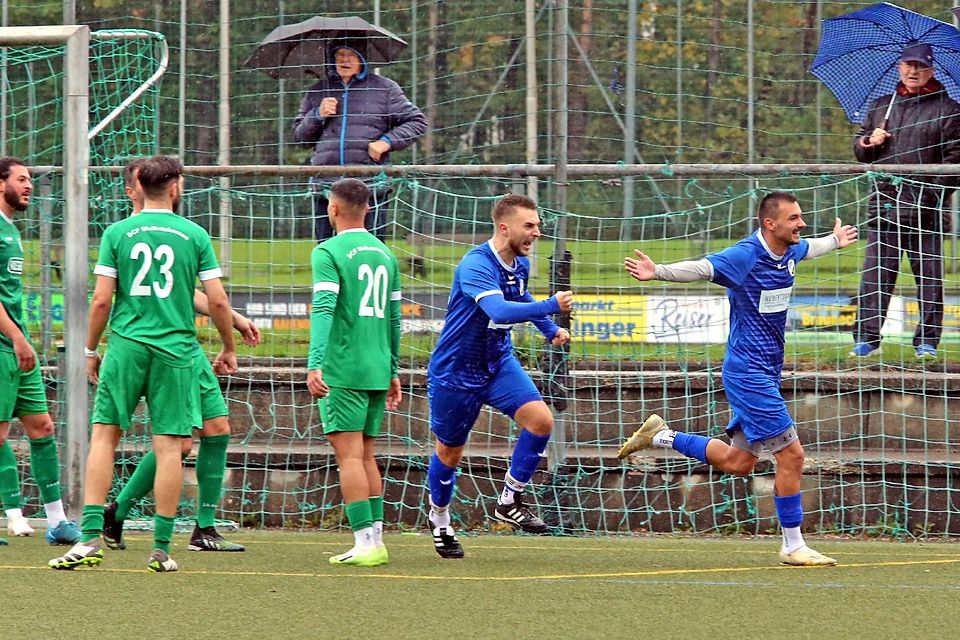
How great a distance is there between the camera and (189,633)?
5.34m

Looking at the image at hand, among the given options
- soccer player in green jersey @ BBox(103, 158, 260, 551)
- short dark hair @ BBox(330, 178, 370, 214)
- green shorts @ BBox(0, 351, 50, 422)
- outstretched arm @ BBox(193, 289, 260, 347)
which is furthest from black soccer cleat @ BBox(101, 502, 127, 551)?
short dark hair @ BBox(330, 178, 370, 214)

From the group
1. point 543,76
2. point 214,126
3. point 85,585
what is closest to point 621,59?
point 543,76

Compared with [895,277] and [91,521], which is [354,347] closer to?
[91,521]

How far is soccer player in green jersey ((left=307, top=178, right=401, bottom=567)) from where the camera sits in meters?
7.07

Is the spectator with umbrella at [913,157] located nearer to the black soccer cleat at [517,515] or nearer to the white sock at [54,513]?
the black soccer cleat at [517,515]

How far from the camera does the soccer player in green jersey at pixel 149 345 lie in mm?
6727

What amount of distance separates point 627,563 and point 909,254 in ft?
11.4

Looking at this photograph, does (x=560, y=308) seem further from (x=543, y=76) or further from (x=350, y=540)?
(x=543, y=76)

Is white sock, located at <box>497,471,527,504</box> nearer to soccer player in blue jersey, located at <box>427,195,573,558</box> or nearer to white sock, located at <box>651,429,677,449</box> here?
soccer player in blue jersey, located at <box>427,195,573,558</box>

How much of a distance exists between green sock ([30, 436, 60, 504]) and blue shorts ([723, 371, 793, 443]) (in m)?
3.67

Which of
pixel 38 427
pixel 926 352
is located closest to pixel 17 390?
pixel 38 427

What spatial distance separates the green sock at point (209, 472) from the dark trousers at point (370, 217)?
205 cm

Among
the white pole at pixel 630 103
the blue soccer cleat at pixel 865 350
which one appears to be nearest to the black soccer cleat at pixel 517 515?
the blue soccer cleat at pixel 865 350

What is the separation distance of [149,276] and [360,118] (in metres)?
3.69
